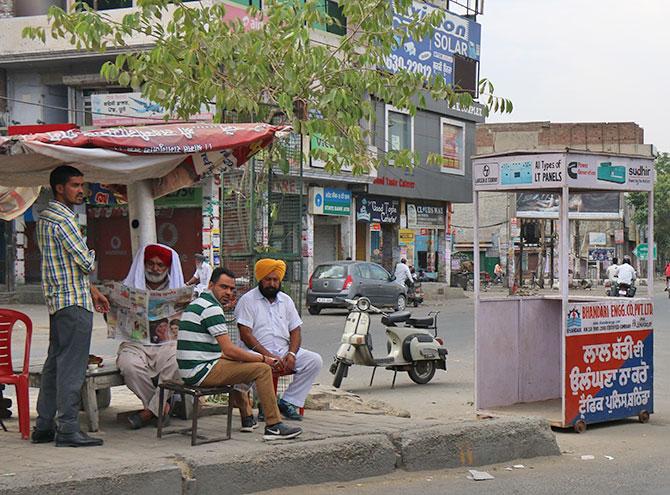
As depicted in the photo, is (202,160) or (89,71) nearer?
(202,160)

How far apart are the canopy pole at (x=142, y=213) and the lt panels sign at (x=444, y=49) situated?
28331 millimetres

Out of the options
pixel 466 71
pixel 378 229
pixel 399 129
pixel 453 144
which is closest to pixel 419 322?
pixel 378 229

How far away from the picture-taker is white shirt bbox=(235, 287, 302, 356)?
8.37 metres

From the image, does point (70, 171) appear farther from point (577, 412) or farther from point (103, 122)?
point (103, 122)

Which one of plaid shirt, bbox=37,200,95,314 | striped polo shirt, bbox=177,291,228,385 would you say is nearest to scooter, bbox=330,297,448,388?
striped polo shirt, bbox=177,291,228,385

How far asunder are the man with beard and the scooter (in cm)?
453

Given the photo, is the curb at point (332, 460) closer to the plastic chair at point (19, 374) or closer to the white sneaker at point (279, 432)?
the white sneaker at point (279, 432)

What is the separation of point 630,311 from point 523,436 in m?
2.47

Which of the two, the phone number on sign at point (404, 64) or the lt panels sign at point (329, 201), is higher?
the phone number on sign at point (404, 64)

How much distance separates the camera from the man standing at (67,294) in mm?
6879

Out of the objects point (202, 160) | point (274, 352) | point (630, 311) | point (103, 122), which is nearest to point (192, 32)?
point (202, 160)

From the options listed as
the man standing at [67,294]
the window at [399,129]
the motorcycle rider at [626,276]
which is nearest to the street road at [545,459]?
the man standing at [67,294]

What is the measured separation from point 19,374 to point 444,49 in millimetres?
34181

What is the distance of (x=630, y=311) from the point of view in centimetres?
1022
